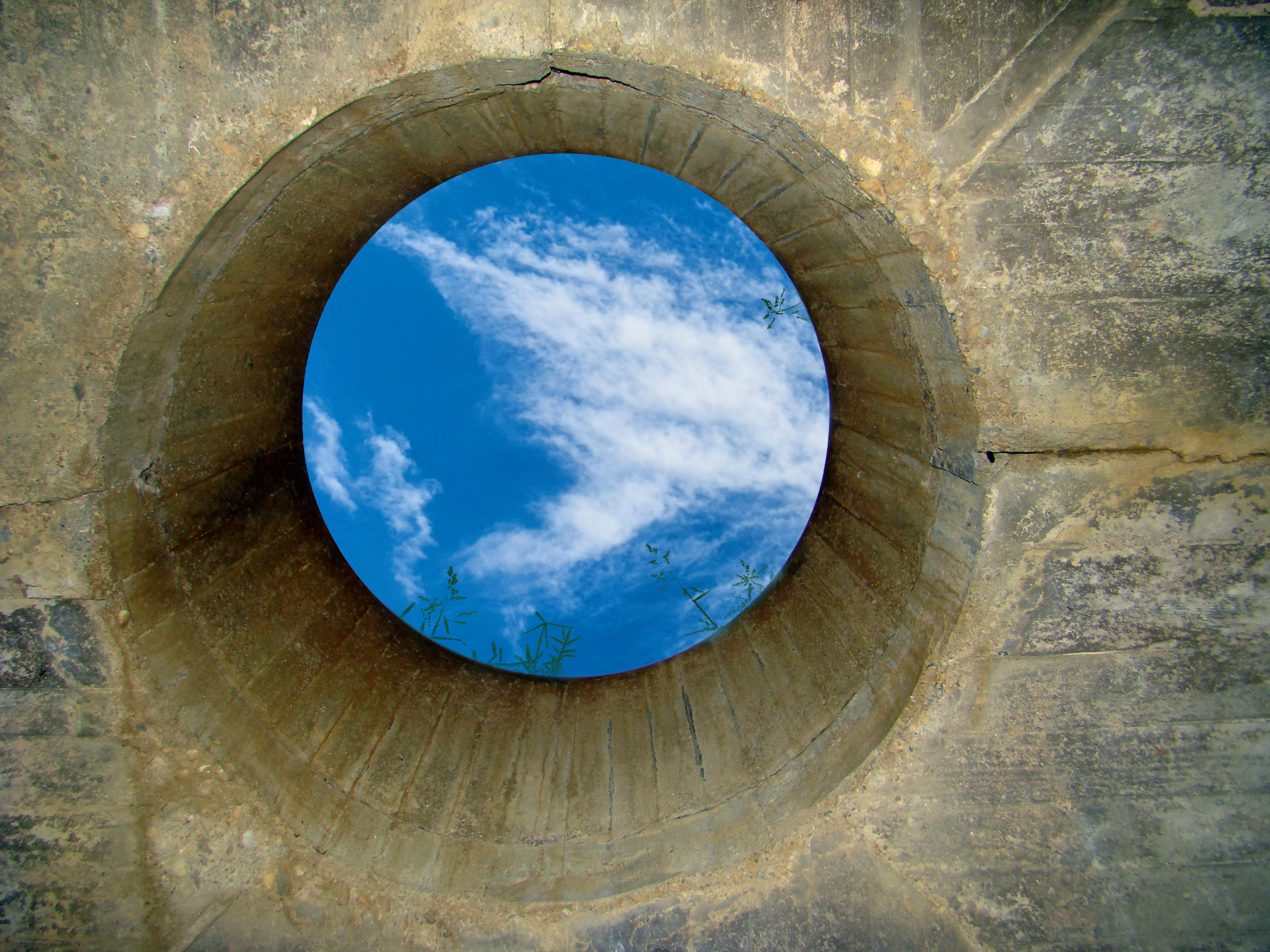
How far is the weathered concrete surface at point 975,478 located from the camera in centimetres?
180

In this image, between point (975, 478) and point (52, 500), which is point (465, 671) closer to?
point (52, 500)

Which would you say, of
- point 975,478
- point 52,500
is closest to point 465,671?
point 52,500

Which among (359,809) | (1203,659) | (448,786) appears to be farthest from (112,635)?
(1203,659)

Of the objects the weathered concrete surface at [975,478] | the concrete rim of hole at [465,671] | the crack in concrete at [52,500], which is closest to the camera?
the weathered concrete surface at [975,478]

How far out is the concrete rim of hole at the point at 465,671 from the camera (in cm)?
209

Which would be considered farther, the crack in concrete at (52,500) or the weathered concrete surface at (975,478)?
the crack in concrete at (52,500)

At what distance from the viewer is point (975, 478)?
2.11 metres

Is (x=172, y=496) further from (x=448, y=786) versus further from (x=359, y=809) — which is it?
(x=448, y=786)

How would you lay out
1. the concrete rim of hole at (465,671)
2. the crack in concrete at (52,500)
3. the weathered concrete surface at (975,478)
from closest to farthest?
1. the weathered concrete surface at (975,478)
2. the crack in concrete at (52,500)
3. the concrete rim of hole at (465,671)

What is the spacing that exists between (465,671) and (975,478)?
265 centimetres

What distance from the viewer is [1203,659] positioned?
208cm

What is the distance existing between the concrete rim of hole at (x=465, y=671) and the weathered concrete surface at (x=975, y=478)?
0.09m

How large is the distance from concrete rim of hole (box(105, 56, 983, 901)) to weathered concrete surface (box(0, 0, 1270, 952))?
0.31ft

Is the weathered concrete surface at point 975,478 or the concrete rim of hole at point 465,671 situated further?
the concrete rim of hole at point 465,671
